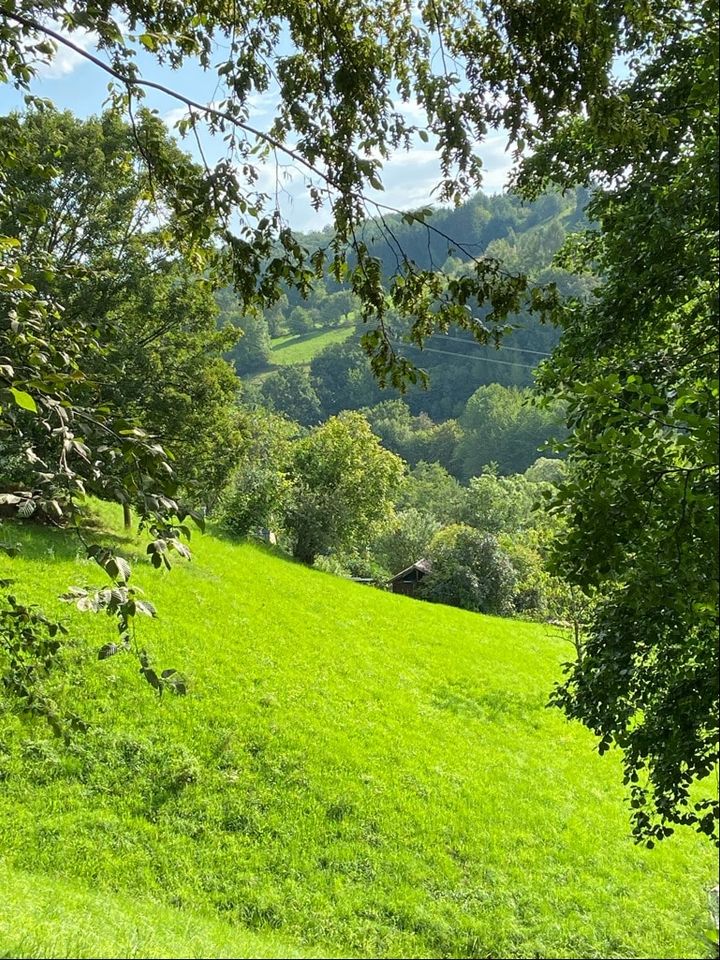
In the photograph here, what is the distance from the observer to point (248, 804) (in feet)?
26.3

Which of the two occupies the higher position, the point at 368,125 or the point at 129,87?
the point at 368,125

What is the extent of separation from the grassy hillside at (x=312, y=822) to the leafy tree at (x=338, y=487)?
46.4ft

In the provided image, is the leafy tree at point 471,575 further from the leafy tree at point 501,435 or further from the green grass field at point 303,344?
the green grass field at point 303,344

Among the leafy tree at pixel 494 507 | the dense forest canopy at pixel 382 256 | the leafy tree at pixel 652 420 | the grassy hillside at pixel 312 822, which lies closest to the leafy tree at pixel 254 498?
the grassy hillside at pixel 312 822

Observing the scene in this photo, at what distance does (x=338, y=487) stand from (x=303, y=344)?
123810 millimetres

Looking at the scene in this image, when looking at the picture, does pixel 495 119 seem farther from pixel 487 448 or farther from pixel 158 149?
pixel 487 448

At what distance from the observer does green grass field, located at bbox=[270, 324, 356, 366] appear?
136 m

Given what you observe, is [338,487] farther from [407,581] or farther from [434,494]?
[434,494]

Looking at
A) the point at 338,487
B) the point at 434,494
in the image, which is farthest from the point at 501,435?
the point at 338,487

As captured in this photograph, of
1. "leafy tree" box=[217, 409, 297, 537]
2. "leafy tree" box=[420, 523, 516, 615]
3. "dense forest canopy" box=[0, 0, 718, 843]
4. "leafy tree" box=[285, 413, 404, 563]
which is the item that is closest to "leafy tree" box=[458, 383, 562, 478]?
"leafy tree" box=[420, 523, 516, 615]

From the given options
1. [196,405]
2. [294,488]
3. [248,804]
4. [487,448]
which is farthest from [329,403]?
[248,804]

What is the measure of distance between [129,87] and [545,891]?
8.85 m

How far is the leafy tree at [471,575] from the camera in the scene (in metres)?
31.1

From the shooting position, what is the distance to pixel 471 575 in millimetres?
31250
